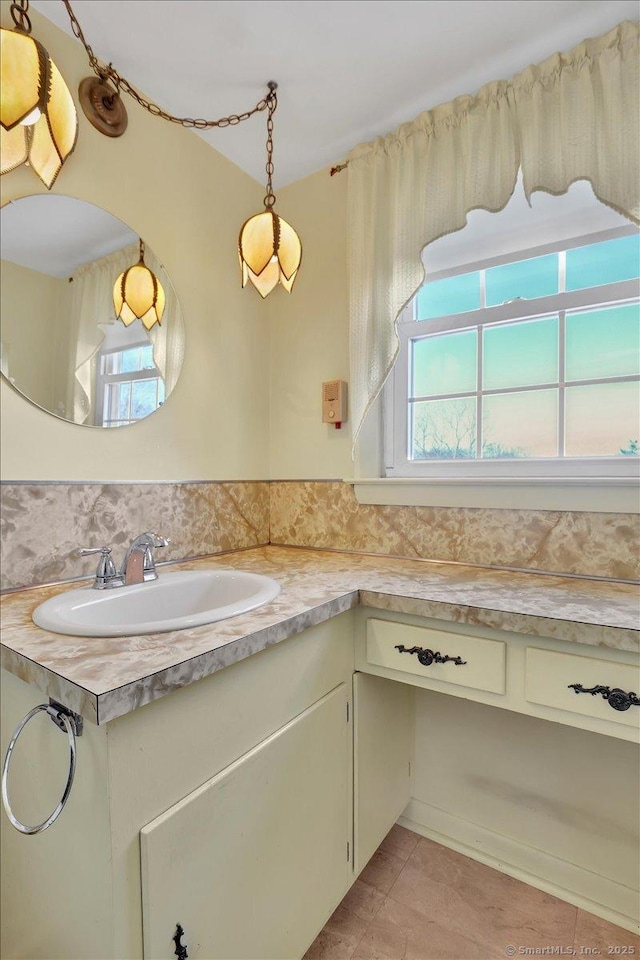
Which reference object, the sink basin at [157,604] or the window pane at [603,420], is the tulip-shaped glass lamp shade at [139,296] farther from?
the window pane at [603,420]

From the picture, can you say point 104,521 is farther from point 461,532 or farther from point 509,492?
point 509,492

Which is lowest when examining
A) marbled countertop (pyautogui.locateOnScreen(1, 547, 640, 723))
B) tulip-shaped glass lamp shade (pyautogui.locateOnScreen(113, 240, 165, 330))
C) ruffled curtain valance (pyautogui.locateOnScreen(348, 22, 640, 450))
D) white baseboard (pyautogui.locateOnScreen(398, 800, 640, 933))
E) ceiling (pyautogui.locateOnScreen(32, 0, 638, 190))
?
white baseboard (pyautogui.locateOnScreen(398, 800, 640, 933))

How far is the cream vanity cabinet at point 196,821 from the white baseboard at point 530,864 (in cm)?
54

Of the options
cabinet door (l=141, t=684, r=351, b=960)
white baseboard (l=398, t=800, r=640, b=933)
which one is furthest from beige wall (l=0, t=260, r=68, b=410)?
white baseboard (l=398, t=800, r=640, b=933)

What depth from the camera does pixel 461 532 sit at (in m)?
1.56

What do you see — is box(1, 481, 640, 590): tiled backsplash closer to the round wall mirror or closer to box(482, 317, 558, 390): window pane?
the round wall mirror

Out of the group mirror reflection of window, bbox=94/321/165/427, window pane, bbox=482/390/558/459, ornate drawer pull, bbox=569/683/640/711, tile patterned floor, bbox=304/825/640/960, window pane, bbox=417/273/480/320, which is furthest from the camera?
window pane, bbox=417/273/480/320

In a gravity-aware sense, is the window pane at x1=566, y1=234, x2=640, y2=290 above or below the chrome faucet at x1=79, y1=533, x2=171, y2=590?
above

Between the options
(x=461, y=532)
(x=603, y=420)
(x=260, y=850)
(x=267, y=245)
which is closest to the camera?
(x=260, y=850)

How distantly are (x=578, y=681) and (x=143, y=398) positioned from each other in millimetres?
1442

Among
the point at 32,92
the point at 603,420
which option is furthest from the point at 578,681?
the point at 32,92

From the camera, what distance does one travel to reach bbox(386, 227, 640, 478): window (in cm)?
141

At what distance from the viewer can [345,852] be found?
3.87ft

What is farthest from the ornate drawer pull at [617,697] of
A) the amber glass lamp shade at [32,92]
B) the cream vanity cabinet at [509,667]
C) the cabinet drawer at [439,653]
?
the amber glass lamp shade at [32,92]
